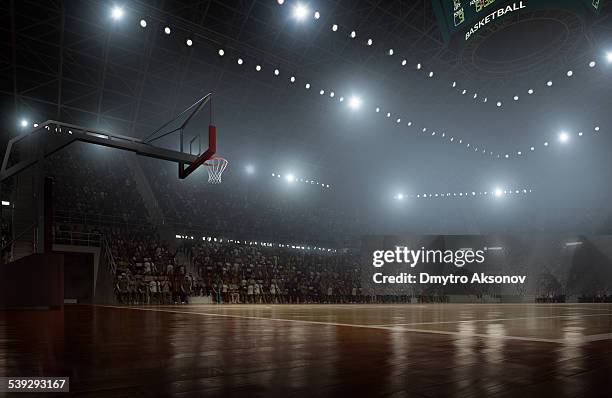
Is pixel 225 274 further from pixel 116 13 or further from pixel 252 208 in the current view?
pixel 116 13

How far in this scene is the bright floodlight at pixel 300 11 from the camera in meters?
16.1

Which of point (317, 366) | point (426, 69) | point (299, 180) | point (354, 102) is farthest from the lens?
point (299, 180)

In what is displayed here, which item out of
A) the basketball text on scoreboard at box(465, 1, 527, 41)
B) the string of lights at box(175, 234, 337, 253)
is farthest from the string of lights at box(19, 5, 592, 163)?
the string of lights at box(175, 234, 337, 253)

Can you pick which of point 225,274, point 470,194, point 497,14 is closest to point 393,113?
point 225,274

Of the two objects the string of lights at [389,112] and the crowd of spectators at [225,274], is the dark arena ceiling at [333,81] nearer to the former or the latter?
the string of lights at [389,112]

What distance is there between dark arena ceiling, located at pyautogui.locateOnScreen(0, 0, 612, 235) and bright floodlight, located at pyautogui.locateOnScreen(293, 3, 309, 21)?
178mm

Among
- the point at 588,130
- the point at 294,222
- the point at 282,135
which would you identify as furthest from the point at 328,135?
the point at 588,130

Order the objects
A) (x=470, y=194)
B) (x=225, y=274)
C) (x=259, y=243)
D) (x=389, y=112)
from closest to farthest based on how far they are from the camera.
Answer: (x=225, y=274)
(x=389, y=112)
(x=259, y=243)
(x=470, y=194)

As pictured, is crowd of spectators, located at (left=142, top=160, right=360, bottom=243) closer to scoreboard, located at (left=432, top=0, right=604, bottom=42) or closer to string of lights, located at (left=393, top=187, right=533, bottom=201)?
string of lights, located at (left=393, top=187, right=533, bottom=201)

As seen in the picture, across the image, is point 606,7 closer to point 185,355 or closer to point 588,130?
point 588,130

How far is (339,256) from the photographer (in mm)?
30641

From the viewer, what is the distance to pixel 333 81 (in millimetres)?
20891

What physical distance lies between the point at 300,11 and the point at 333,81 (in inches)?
195

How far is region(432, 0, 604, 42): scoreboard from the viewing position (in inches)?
421
